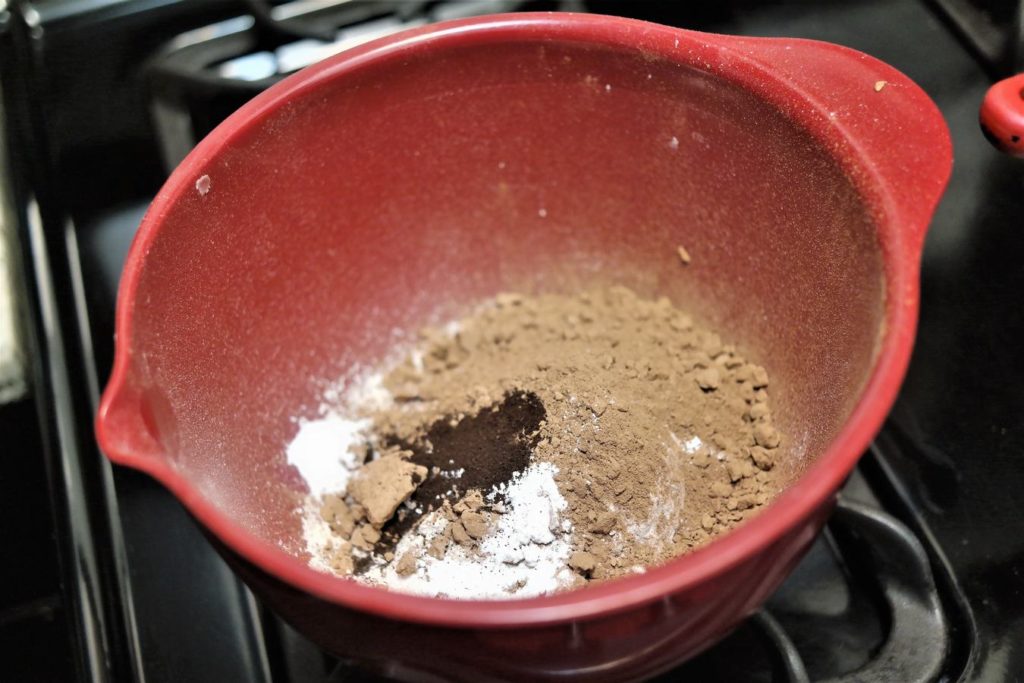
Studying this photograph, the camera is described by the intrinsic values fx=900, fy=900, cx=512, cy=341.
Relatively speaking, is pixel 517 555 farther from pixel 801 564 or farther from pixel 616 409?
pixel 801 564

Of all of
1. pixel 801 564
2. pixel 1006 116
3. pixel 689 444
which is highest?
pixel 1006 116

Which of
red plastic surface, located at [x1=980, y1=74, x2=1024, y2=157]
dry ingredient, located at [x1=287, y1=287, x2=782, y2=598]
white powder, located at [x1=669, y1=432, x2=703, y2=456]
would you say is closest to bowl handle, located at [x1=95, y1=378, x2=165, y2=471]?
dry ingredient, located at [x1=287, y1=287, x2=782, y2=598]

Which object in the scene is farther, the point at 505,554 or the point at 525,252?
the point at 525,252

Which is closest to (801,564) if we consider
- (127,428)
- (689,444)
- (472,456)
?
(689,444)

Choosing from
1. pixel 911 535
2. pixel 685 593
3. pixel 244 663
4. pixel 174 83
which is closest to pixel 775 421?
pixel 911 535

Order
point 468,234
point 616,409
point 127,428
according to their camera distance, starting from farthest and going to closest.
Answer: point 468,234
point 616,409
point 127,428

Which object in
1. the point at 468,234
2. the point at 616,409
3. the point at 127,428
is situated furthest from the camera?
the point at 468,234

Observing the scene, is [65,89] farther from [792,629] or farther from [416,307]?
[792,629]
